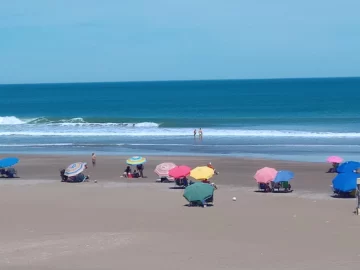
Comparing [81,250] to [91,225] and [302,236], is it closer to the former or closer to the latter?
[91,225]

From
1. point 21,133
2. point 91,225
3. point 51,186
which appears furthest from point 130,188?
point 21,133

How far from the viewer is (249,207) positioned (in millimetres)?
20281

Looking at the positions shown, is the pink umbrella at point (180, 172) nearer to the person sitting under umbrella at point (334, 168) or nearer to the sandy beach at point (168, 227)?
the sandy beach at point (168, 227)

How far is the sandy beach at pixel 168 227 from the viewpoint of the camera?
46.4ft

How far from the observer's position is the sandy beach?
1414 cm

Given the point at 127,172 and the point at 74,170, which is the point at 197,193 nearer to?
the point at 74,170

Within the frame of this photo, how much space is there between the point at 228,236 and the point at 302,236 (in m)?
1.77

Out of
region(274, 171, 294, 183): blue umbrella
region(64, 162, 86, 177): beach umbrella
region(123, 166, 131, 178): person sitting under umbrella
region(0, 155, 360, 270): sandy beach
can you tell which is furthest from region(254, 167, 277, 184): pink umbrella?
region(64, 162, 86, 177): beach umbrella

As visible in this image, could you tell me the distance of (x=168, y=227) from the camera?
57.5 feet

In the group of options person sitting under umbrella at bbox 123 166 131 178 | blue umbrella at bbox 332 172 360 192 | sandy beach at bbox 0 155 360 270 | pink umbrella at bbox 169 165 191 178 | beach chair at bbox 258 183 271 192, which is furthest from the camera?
person sitting under umbrella at bbox 123 166 131 178

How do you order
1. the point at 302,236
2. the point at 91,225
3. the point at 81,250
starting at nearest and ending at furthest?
the point at 81,250 < the point at 302,236 < the point at 91,225

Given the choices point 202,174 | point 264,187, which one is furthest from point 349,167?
point 202,174

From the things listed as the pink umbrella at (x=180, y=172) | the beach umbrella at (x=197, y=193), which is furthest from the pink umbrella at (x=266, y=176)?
the beach umbrella at (x=197, y=193)

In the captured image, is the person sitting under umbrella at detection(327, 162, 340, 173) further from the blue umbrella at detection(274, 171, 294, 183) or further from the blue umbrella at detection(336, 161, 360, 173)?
the blue umbrella at detection(274, 171, 294, 183)
